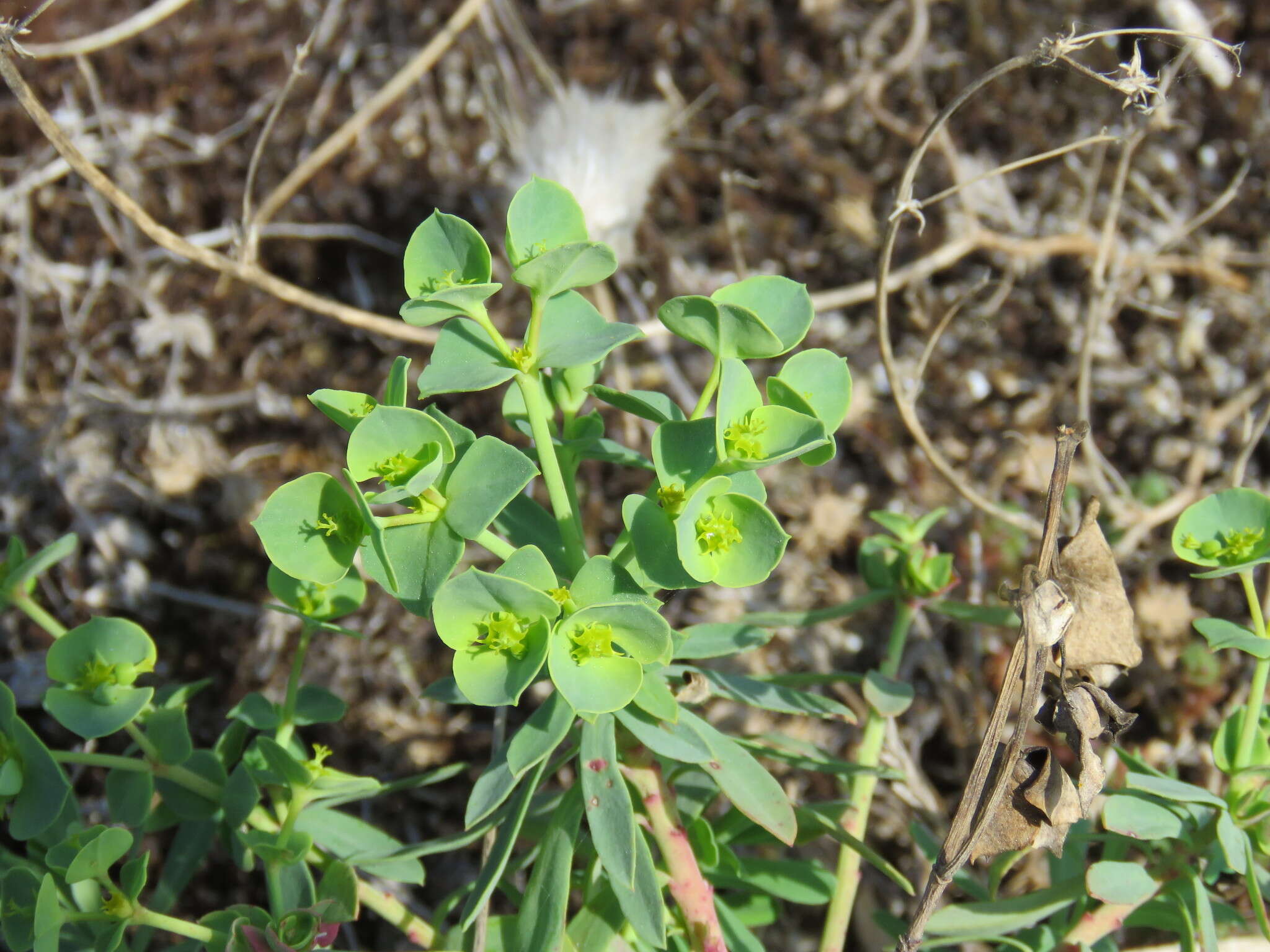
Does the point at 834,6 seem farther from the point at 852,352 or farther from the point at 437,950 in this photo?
the point at 437,950

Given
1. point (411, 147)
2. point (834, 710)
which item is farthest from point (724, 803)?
point (411, 147)

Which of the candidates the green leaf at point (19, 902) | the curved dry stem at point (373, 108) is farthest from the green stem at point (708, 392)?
the curved dry stem at point (373, 108)

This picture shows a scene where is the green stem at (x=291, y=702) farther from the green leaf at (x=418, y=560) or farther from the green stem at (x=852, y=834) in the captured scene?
the green stem at (x=852, y=834)

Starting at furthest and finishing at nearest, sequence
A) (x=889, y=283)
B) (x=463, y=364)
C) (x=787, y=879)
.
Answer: (x=889, y=283) → (x=787, y=879) → (x=463, y=364)

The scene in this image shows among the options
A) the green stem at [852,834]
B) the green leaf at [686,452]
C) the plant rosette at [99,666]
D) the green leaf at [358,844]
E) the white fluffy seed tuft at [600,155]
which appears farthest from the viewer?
the white fluffy seed tuft at [600,155]

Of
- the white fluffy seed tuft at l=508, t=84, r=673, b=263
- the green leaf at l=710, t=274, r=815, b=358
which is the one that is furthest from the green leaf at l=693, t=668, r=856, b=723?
the white fluffy seed tuft at l=508, t=84, r=673, b=263

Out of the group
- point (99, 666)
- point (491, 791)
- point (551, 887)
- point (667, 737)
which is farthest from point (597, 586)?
point (99, 666)

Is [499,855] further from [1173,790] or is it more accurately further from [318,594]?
[1173,790]
